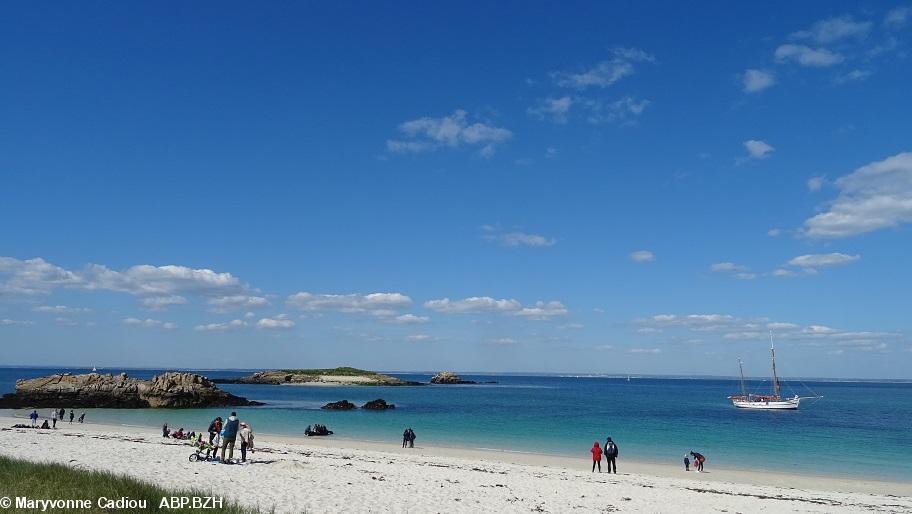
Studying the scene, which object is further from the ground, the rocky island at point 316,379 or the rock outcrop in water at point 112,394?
the rock outcrop in water at point 112,394

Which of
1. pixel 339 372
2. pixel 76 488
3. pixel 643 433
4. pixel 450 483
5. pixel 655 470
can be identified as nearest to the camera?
pixel 76 488

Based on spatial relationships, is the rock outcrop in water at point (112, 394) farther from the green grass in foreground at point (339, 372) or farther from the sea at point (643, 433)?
the green grass in foreground at point (339, 372)

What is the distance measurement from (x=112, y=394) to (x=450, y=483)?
63.7 m

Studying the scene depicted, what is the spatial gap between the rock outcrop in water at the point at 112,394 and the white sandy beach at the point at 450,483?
42.1 m

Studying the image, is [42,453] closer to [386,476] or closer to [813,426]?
[386,476]

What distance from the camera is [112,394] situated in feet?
227

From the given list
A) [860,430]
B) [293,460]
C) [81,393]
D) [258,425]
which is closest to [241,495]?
[293,460]

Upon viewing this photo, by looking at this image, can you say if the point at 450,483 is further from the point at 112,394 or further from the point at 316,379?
the point at 316,379

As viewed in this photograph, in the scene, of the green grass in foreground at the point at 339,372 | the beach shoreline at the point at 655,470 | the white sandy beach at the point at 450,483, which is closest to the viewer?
the white sandy beach at the point at 450,483

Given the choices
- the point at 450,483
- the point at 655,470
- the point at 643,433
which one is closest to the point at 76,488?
the point at 450,483

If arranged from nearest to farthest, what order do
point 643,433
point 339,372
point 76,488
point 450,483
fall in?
point 76,488 < point 450,483 < point 643,433 < point 339,372

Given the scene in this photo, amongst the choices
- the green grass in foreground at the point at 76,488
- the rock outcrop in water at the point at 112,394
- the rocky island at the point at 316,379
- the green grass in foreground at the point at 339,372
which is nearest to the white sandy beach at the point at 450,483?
the green grass in foreground at the point at 76,488

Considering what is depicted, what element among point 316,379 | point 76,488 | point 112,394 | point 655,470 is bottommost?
point 316,379

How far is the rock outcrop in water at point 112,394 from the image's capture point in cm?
6819
